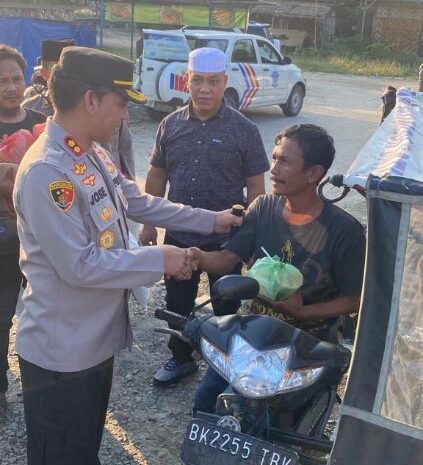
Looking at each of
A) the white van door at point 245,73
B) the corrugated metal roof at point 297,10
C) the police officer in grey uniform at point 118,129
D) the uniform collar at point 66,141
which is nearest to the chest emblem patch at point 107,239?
the uniform collar at point 66,141

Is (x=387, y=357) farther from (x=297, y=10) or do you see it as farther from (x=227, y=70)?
(x=297, y=10)

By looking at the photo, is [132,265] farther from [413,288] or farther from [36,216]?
[413,288]

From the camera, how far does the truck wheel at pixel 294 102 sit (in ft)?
50.0

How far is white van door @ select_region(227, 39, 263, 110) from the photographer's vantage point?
1329 cm

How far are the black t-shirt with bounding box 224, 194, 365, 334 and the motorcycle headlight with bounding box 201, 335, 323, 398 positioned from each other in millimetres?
585

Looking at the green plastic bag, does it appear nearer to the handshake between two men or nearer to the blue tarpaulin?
the handshake between two men

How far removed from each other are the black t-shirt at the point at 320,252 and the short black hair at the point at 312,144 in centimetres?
20

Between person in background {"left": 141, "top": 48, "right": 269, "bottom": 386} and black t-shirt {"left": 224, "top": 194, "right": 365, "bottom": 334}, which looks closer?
black t-shirt {"left": 224, "top": 194, "right": 365, "bottom": 334}

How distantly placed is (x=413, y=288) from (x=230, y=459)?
77 cm

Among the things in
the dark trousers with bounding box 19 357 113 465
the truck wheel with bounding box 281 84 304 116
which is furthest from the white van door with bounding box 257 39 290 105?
the dark trousers with bounding box 19 357 113 465

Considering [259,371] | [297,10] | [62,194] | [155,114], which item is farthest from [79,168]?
[297,10]

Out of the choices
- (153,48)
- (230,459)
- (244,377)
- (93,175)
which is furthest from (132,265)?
(153,48)

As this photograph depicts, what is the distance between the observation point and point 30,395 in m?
2.56

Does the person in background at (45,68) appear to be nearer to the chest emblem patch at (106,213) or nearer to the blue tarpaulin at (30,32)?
the chest emblem patch at (106,213)
